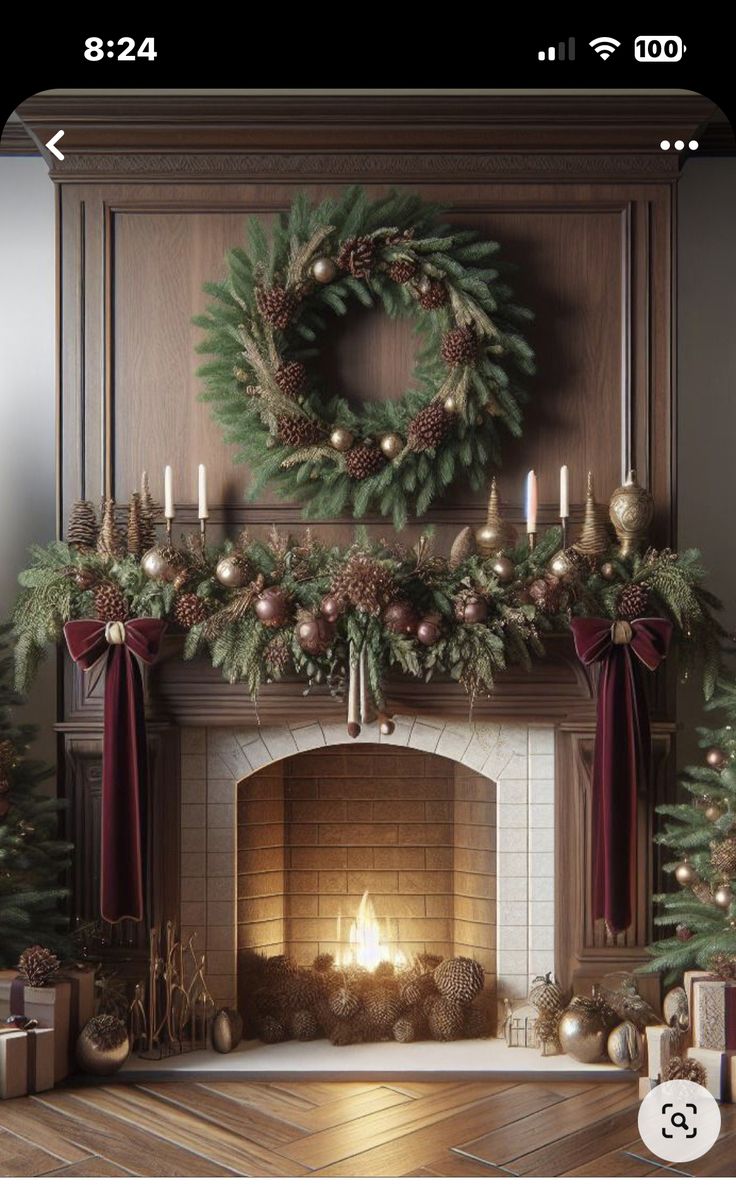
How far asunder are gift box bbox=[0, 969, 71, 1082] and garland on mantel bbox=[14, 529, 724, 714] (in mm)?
785

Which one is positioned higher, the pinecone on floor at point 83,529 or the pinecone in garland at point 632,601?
the pinecone on floor at point 83,529

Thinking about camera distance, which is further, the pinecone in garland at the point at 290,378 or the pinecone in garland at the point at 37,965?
the pinecone in garland at the point at 290,378

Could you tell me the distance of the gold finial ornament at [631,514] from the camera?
321cm

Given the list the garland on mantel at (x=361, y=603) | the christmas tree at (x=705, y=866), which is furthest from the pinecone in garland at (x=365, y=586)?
the christmas tree at (x=705, y=866)

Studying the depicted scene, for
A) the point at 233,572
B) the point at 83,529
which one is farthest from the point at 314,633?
the point at 83,529

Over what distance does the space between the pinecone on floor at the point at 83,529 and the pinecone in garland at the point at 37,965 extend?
42.5 inches

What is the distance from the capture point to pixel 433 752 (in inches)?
135

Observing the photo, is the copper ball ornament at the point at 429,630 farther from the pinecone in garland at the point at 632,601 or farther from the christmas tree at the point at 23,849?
the christmas tree at the point at 23,849

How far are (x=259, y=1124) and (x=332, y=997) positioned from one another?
607 millimetres

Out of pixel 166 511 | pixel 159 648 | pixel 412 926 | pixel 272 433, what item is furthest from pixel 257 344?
pixel 412 926

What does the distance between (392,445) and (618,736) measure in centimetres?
100

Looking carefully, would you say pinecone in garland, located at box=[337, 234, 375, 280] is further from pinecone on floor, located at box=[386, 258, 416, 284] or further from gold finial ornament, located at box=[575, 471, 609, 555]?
gold finial ornament, located at box=[575, 471, 609, 555]

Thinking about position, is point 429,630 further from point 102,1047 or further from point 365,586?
point 102,1047
